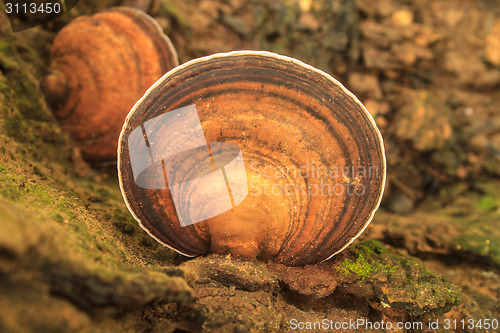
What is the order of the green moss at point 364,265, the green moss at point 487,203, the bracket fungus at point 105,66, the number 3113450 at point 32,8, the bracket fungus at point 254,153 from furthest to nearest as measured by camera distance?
the green moss at point 487,203, the number 3113450 at point 32,8, the bracket fungus at point 105,66, the green moss at point 364,265, the bracket fungus at point 254,153

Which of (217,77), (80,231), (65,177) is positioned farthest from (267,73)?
(65,177)

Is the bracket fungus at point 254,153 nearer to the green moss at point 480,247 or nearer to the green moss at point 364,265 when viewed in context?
the green moss at point 364,265

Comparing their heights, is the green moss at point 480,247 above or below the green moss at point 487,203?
below

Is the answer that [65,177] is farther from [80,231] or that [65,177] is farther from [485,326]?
[485,326]

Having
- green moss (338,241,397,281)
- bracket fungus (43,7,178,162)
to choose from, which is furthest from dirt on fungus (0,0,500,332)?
bracket fungus (43,7,178,162)

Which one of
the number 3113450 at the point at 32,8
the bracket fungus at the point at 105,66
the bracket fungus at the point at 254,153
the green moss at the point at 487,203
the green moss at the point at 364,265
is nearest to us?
the bracket fungus at the point at 254,153

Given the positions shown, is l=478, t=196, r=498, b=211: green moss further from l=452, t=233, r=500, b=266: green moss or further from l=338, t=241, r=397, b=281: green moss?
l=338, t=241, r=397, b=281: green moss

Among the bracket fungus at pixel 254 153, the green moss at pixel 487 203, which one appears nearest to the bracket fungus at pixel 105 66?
the bracket fungus at pixel 254 153
